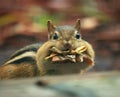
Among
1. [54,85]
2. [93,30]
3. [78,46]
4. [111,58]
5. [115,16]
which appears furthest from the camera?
[115,16]

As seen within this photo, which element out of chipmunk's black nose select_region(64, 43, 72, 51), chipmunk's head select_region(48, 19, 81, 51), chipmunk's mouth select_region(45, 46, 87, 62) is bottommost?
chipmunk's mouth select_region(45, 46, 87, 62)

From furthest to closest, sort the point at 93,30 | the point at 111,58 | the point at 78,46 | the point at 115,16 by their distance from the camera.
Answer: the point at 115,16
the point at 93,30
the point at 111,58
the point at 78,46

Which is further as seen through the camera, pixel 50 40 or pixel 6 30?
pixel 6 30

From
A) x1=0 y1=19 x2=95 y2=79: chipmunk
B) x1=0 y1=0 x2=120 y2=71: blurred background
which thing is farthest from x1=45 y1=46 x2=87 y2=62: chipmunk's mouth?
x1=0 y1=0 x2=120 y2=71: blurred background

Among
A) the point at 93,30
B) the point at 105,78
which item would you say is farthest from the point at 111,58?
the point at 105,78

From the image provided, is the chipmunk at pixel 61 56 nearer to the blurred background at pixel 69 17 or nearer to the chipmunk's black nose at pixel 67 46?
the chipmunk's black nose at pixel 67 46

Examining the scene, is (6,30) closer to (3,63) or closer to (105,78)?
(3,63)

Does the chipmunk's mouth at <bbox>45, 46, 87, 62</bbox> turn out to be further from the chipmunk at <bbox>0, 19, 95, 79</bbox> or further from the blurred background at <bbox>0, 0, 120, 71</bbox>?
the blurred background at <bbox>0, 0, 120, 71</bbox>
